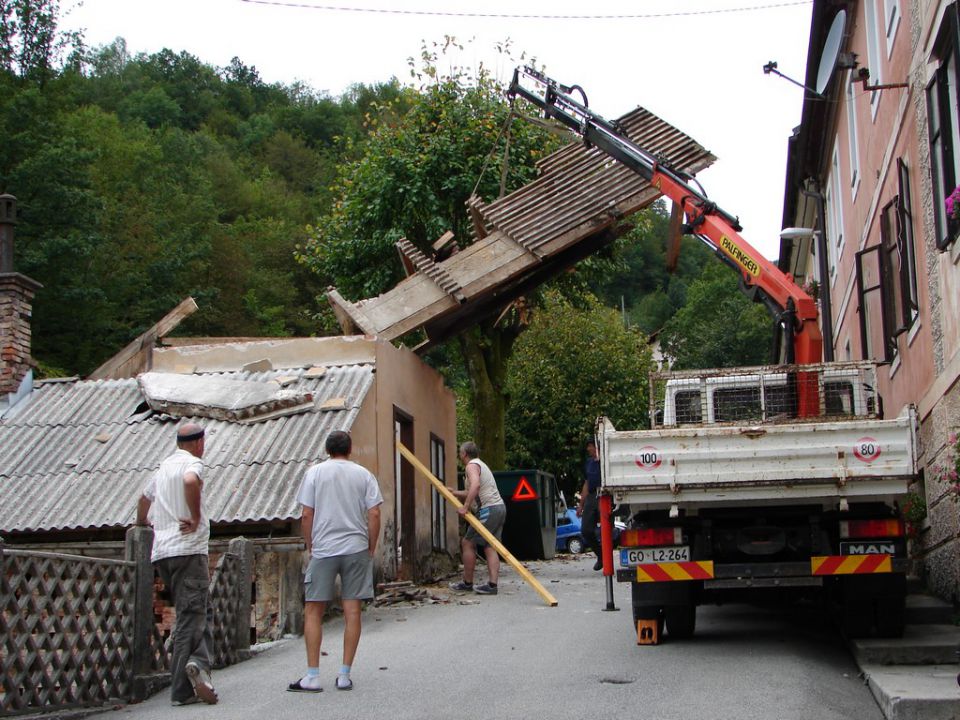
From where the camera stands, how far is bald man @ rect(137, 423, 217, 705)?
24.9 ft

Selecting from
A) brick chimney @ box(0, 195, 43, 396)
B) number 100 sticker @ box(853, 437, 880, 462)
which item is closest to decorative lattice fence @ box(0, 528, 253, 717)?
number 100 sticker @ box(853, 437, 880, 462)

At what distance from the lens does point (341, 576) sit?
794 cm

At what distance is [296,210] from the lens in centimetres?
5969

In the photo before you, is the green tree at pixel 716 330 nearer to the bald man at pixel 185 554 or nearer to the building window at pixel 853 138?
the building window at pixel 853 138

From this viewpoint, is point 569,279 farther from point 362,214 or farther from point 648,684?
point 648,684

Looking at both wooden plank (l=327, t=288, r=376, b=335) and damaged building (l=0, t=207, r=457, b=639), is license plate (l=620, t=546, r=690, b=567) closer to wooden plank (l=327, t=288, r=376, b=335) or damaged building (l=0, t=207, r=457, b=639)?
damaged building (l=0, t=207, r=457, b=639)

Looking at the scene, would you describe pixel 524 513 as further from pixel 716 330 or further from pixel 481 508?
pixel 716 330

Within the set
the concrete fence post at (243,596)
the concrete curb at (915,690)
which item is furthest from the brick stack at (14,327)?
the concrete curb at (915,690)

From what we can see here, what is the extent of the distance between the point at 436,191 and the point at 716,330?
4955 cm

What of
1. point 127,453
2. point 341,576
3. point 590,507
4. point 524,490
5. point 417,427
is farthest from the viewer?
point 524,490

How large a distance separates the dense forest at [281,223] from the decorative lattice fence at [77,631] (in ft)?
35.2

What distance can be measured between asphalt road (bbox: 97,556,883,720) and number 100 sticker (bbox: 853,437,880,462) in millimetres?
1520

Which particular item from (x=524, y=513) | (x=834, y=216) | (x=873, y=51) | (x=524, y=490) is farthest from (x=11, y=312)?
(x=834, y=216)

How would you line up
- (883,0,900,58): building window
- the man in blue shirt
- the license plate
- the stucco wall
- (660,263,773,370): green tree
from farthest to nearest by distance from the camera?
(660,263,773,370): green tree
the man in blue shirt
the stucco wall
(883,0,900,58): building window
the license plate
